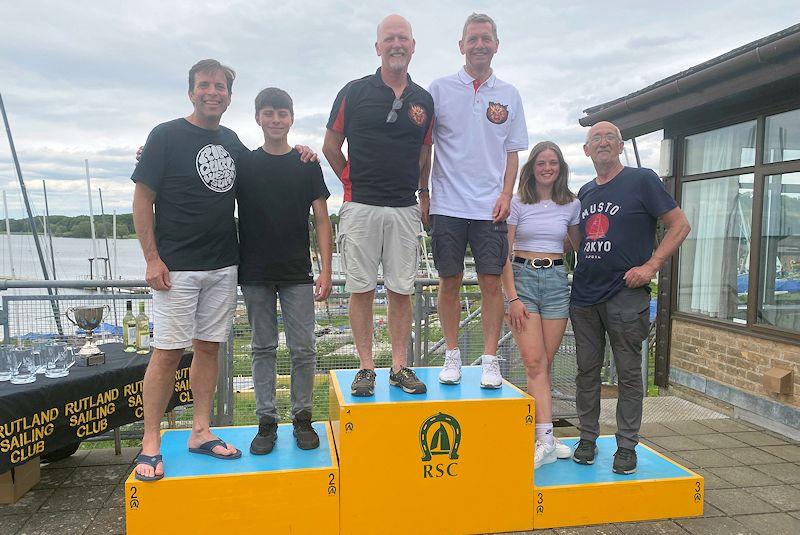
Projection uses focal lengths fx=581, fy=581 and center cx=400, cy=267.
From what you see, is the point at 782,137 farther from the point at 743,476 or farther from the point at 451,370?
the point at 451,370

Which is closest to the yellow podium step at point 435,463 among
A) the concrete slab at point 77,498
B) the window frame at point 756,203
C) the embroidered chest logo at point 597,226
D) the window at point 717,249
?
the embroidered chest logo at point 597,226

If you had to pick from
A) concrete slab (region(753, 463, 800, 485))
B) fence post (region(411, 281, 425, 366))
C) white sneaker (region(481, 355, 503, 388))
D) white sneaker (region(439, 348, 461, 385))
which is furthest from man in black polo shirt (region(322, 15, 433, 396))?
concrete slab (region(753, 463, 800, 485))

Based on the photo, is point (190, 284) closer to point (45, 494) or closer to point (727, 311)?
point (45, 494)

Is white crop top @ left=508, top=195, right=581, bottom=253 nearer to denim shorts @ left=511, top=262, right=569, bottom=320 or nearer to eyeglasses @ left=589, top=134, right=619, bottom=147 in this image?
denim shorts @ left=511, top=262, right=569, bottom=320

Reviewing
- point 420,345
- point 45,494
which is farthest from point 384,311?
point 45,494

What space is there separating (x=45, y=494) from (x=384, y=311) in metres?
2.15

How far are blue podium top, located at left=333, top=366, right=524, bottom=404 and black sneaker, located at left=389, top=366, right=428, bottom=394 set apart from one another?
0.02 m

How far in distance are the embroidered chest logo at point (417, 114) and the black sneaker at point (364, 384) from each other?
1307 millimetres

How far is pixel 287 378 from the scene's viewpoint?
14.7 feet

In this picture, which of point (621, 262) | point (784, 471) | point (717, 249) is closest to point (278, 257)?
point (621, 262)

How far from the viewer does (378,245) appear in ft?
9.79

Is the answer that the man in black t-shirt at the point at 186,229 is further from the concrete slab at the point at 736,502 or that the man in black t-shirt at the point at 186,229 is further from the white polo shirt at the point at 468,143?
the concrete slab at the point at 736,502

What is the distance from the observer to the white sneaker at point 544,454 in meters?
3.19

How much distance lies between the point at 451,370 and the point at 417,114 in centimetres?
139
